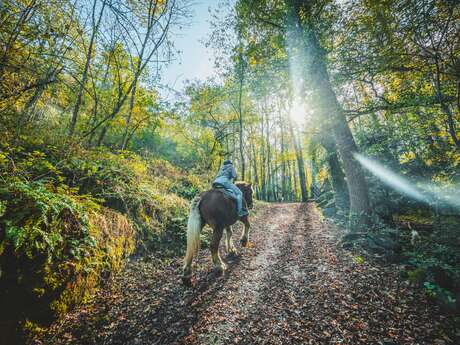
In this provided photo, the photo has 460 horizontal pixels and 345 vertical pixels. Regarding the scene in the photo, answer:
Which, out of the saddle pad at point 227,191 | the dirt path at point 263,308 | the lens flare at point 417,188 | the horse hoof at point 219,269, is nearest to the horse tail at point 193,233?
the dirt path at point 263,308

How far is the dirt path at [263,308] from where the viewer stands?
2926mm

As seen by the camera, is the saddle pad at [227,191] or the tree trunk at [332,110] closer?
the saddle pad at [227,191]

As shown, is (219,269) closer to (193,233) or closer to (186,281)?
(186,281)

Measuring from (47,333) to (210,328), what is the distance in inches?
99.8

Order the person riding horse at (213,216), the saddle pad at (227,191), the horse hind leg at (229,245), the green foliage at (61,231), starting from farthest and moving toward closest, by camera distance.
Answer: the horse hind leg at (229,245), the saddle pad at (227,191), the person riding horse at (213,216), the green foliage at (61,231)

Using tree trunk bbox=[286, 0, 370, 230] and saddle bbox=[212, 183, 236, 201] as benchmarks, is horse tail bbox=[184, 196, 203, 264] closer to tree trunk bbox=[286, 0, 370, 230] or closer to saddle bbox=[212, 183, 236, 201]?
saddle bbox=[212, 183, 236, 201]

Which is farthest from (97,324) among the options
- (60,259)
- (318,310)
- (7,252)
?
(318,310)

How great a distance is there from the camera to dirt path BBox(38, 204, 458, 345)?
293cm

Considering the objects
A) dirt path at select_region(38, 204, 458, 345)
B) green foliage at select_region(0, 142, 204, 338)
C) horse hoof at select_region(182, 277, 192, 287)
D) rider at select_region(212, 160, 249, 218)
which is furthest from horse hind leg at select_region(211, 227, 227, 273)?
green foliage at select_region(0, 142, 204, 338)

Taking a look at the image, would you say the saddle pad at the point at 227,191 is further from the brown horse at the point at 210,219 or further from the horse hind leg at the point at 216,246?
the horse hind leg at the point at 216,246

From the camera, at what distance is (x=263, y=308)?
11.7 ft

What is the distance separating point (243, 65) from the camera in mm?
12461

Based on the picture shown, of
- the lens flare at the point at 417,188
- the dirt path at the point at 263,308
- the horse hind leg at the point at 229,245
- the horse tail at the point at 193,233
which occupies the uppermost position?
the lens flare at the point at 417,188

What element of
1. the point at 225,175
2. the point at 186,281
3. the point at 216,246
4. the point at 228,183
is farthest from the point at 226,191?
the point at 186,281
